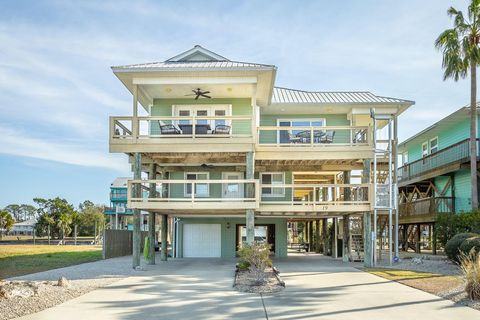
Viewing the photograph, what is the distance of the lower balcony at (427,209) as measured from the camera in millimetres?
27141

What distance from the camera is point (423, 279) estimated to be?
49.6ft

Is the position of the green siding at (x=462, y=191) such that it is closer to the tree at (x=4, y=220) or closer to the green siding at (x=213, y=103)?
the green siding at (x=213, y=103)

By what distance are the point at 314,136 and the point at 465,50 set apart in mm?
8577

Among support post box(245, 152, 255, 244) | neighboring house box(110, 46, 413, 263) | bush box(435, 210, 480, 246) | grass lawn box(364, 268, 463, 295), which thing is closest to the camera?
grass lawn box(364, 268, 463, 295)

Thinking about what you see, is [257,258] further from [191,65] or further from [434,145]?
[434,145]

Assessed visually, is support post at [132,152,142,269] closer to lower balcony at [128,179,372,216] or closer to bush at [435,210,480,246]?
lower balcony at [128,179,372,216]

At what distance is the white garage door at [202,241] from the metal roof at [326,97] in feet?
24.7

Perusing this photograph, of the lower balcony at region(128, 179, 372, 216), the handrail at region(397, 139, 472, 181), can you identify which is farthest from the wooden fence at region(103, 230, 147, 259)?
the handrail at region(397, 139, 472, 181)

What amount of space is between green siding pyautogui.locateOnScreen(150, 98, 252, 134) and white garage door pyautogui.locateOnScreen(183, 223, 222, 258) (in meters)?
5.77

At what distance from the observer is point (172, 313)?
9828 millimetres

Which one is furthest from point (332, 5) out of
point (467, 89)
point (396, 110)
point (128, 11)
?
point (467, 89)

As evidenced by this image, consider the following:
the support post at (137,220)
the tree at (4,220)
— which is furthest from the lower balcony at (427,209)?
the tree at (4,220)

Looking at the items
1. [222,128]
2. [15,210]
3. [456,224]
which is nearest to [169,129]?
[222,128]

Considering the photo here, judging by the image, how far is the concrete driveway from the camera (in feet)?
31.6
